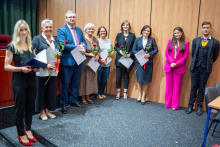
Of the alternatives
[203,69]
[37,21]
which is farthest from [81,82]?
[37,21]

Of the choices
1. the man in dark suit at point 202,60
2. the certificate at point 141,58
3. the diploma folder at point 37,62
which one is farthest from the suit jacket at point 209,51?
the diploma folder at point 37,62

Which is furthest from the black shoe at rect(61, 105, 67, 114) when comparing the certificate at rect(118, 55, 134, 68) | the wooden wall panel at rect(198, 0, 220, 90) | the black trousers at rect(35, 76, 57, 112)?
the wooden wall panel at rect(198, 0, 220, 90)

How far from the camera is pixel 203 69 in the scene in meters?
3.37

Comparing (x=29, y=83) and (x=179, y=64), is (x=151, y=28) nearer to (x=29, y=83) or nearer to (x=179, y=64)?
(x=179, y=64)

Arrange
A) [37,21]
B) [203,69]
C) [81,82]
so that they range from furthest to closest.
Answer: [37,21]
[81,82]
[203,69]

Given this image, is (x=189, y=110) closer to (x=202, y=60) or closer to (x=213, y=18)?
(x=202, y=60)

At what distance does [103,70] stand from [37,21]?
10.4 feet

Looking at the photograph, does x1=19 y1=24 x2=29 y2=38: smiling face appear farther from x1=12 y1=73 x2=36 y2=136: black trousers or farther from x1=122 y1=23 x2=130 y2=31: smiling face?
x1=122 y1=23 x2=130 y2=31: smiling face

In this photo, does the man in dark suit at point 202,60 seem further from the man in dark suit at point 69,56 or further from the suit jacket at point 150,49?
the man in dark suit at point 69,56

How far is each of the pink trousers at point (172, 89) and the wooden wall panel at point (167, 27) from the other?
27cm

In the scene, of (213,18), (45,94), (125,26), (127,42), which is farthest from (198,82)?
(45,94)

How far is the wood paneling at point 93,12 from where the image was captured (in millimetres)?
4459

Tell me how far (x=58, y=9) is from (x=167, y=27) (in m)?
3.07

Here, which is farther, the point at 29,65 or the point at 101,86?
the point at 101,86
